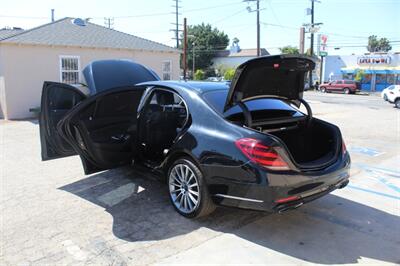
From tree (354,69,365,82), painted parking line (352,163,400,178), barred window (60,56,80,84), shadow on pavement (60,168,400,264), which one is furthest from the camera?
tree (354,69,365,82)

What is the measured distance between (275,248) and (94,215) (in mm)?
2128

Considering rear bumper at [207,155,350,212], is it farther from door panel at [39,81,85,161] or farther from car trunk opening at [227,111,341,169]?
door panel at [39,81,85,161]

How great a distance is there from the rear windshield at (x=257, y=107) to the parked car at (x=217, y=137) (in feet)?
0.04

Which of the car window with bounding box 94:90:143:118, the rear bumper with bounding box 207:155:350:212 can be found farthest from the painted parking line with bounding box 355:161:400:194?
the car window with bounding box 94:90:143:118

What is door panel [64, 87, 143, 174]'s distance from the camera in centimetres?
469

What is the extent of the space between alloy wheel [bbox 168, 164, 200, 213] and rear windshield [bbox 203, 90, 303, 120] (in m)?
0.78

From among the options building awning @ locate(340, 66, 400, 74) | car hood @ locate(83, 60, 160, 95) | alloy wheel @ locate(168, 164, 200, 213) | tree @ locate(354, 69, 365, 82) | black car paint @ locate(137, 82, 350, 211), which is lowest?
alloy wheel @ locate(168, 164, 200, 213)

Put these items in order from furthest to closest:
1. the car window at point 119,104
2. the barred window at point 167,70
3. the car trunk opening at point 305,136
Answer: the barred window at point 167,70 → the car window at point 119,104 → the car trunk opening at point 305,136

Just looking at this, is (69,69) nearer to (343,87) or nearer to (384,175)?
(384,175)

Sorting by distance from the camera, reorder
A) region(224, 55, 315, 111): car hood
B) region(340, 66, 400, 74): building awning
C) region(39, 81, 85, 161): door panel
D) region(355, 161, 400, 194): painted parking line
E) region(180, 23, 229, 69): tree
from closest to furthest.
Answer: region(224, 55, 315, 111): car hood → region(39, 81, 85, 161): door panel → region(355, 161, 400, 194): painted parking line → region(340, 66, 400, 74): building awning → region(180, 23, 229, 69): tree

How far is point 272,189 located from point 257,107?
1.34m

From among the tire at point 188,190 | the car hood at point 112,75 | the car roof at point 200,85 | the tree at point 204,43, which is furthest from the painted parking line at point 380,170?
the tree at point 204,43

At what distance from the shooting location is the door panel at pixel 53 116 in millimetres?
4805

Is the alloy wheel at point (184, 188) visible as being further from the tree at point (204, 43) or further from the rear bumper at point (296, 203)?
the tree at point (204, 43)
